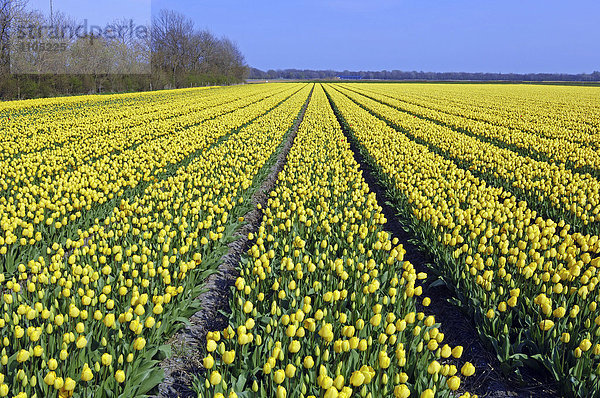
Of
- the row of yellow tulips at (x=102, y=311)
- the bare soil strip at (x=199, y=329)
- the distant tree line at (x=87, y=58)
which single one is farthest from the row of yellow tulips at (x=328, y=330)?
the distant tree line at (x=87, y=58)

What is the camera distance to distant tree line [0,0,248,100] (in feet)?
136

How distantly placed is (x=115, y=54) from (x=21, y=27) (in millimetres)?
18690

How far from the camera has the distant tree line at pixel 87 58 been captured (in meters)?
41.6

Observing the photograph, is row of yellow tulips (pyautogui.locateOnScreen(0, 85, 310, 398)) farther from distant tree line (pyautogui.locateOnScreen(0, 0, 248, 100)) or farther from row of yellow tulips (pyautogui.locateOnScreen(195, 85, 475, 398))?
distant tree line (pyautogui.locateOnScreen(0, 0, 248, 100))

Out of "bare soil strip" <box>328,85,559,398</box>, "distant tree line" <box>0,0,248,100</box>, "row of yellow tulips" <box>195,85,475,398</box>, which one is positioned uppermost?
"distant tree line" <box>0,0,248,100</box>

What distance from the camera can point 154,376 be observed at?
10.3 ft

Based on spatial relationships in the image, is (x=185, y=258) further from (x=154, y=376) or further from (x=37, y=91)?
(x=37, y=91)

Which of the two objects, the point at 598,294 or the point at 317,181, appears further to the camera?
the point at 317,181

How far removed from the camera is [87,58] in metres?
56.0

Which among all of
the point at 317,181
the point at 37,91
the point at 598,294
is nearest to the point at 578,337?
the point at 598,294

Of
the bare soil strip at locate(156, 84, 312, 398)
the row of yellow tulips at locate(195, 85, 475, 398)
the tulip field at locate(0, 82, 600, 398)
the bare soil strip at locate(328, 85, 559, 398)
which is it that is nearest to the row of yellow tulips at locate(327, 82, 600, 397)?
the tulip field at locate(0, 82, 600, 398)

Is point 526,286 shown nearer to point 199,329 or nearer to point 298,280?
point 298,280

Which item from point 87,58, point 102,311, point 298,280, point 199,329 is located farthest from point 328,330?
point 87,58

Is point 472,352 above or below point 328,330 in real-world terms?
below
